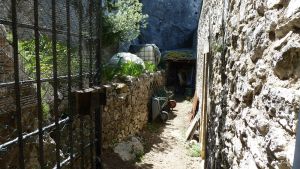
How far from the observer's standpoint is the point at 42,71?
8.78 feet

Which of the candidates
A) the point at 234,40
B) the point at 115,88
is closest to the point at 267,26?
the point at 234,40

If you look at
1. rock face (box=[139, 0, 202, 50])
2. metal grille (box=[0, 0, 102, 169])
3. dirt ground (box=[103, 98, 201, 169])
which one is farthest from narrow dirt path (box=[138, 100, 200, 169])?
rock face (box=[139, 0, 202, 50])

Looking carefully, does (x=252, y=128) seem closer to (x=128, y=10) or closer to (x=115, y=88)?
(x=115, y=88)

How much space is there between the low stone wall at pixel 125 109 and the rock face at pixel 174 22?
1119 centimetres

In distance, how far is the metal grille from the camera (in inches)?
83.1

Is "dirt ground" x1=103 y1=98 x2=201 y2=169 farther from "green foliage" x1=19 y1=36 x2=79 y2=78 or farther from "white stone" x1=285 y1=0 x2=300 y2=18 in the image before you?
"white stone" x1=285 y1=0 x2=300 y2=18

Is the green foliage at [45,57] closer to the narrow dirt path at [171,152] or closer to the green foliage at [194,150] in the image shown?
the narrow dirt path at [171,152]

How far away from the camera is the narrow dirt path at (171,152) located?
241 inches

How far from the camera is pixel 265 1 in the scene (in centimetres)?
181

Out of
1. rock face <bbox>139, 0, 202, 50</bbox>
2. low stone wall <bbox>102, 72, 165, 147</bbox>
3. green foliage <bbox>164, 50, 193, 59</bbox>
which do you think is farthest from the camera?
rock face <bbox>139, 0, 202, 50</bbox>

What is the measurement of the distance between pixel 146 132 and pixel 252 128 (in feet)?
21.6

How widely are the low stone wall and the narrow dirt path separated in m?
0.71

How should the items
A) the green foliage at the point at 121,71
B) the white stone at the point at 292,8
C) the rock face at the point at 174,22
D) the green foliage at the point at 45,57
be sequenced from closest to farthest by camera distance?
the white stone at the point at 292,8
the green foliage at the point at 45,57
the green foliage at the point at 121,71
the rock face at the point at 174,22

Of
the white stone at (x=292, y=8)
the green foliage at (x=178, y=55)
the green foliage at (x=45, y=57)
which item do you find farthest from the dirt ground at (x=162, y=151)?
the green foliage at (x=178, y=55)
